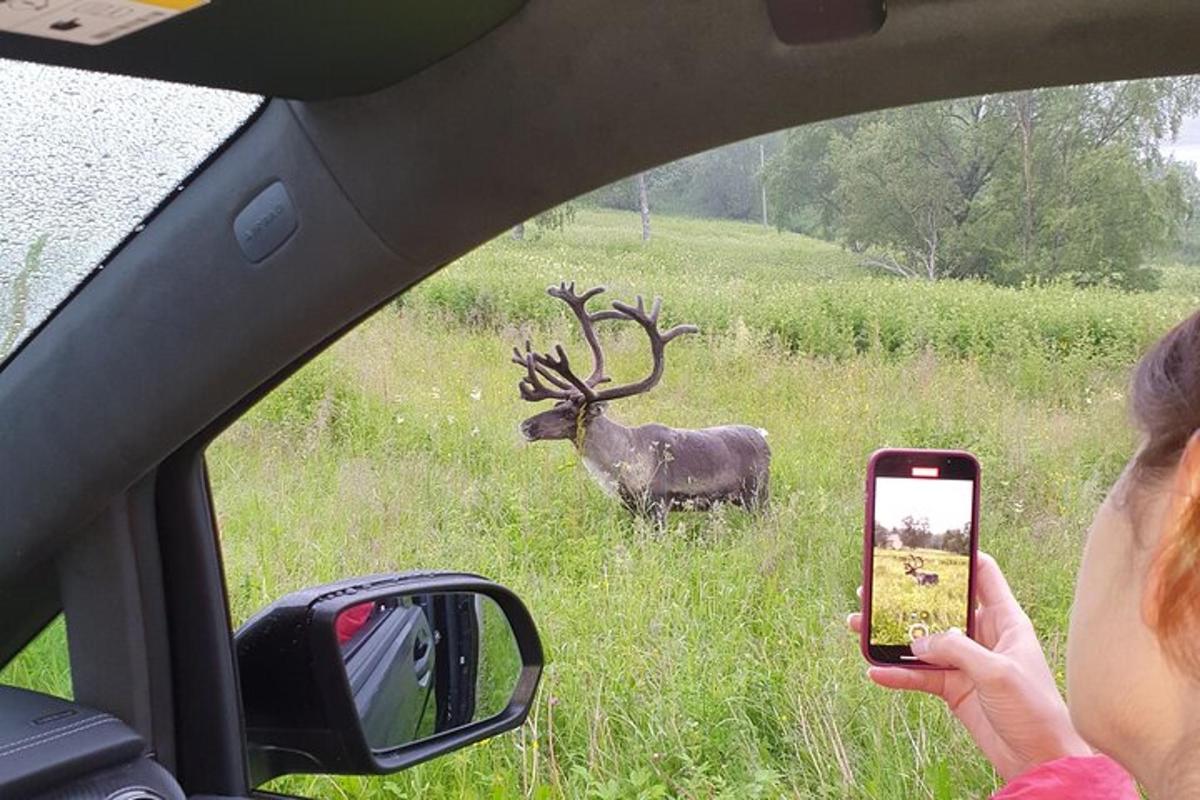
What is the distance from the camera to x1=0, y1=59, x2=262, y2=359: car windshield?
86 cm

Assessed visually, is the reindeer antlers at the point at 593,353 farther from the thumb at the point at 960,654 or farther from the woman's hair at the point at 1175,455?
the woman's hair at the point at 1175,455

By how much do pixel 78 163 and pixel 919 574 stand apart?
784mm

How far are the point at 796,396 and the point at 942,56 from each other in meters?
2.32

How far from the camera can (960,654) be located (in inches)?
41.0

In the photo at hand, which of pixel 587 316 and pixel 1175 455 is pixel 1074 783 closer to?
pixel 1175 455

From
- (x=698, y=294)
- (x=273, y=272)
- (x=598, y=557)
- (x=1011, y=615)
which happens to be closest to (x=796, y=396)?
(x=698, y=294)

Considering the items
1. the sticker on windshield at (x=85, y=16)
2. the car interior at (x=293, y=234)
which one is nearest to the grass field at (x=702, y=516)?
the car interior at (x=293, y=234)

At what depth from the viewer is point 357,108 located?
83 cm

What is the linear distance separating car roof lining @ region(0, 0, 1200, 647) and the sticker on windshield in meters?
0.21

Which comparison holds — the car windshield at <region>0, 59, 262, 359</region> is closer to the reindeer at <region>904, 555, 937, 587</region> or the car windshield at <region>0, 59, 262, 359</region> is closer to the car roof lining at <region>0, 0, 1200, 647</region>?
the car roof lining at <region>0, 0, 1200, 647</region>

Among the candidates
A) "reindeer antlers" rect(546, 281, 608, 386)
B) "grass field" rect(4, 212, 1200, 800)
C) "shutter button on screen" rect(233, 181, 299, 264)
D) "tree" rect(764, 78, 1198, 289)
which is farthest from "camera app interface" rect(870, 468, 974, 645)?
"reindeer antlers" rect(546, 281, 608, 386)

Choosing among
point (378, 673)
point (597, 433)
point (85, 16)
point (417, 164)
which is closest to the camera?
point (85, 16)

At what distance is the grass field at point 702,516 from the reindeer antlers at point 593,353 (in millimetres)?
54

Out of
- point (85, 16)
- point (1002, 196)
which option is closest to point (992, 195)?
point (1002, 196)
